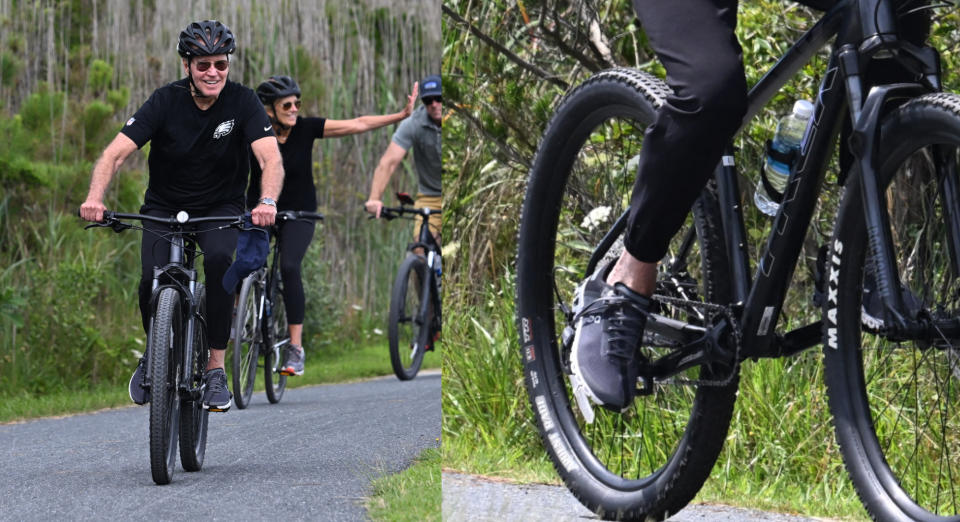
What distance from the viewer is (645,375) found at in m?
2.89

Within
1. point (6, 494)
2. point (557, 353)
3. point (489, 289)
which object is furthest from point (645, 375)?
point (6, 494)

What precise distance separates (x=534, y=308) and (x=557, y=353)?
0.37 ft

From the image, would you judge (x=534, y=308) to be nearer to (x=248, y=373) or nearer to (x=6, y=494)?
(x=6, y=494)

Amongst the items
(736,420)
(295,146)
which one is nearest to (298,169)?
(295,146)

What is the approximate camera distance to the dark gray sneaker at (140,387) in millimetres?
4625

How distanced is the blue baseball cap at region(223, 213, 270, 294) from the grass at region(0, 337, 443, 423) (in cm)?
240

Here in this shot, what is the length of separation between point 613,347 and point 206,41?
7.99 ft

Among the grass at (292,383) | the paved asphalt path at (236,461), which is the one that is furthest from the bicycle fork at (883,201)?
the grass at (292,383)

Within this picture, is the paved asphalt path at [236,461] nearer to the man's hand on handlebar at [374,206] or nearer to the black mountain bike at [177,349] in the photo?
the black mountain bike at [177,349]

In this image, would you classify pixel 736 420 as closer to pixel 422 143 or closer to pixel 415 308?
pixel 422 143

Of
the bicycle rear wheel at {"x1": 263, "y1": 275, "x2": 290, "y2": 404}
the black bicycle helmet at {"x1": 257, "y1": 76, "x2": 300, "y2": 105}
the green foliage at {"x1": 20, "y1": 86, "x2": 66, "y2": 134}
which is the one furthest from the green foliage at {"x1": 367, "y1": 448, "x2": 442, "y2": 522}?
the green foliage at {"x1": 20, "y1": 86, "x2": 66, "y2": 134}

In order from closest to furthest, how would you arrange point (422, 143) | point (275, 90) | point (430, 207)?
1. point (275, 90)
2. point (422, 143)
3. point (430, 207)

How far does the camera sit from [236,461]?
508cm

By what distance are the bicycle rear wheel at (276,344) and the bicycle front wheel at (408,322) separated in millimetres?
777
